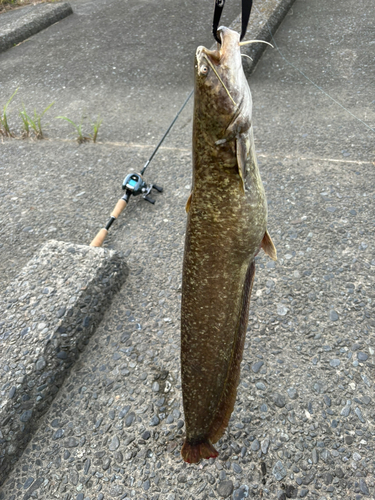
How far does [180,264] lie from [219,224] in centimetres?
142

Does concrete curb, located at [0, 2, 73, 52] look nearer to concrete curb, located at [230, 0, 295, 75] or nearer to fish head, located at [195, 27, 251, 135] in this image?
concrete curb, located at [230, 0, 295, 75]

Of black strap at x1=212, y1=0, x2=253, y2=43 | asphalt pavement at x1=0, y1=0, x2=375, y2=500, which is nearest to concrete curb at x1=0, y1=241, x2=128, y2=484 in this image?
asphalt pavement at x1=0, y1=0, x2=375, y2=500

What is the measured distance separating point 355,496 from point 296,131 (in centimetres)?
313

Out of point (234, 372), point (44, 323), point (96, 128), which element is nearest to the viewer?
point (234, 372)

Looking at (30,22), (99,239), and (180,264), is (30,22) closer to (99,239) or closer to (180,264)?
(99,239)

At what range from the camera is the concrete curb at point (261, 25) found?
4.52m

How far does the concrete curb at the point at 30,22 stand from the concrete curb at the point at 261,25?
3.83 metres

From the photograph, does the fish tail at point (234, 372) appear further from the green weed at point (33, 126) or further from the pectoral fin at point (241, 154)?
the green weed at point (33, 126)

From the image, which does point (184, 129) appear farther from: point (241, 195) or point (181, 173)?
point (241, 195)

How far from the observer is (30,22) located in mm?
6562

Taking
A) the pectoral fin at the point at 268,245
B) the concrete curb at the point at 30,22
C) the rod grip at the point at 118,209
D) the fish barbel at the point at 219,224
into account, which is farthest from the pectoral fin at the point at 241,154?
the concrete curb at the point at 30,22

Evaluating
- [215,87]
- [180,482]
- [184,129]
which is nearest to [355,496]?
[180,482]

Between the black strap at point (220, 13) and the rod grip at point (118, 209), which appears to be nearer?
the black strap at point (220, 13)

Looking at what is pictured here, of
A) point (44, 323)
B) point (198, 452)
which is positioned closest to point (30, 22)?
point (44, 323)
